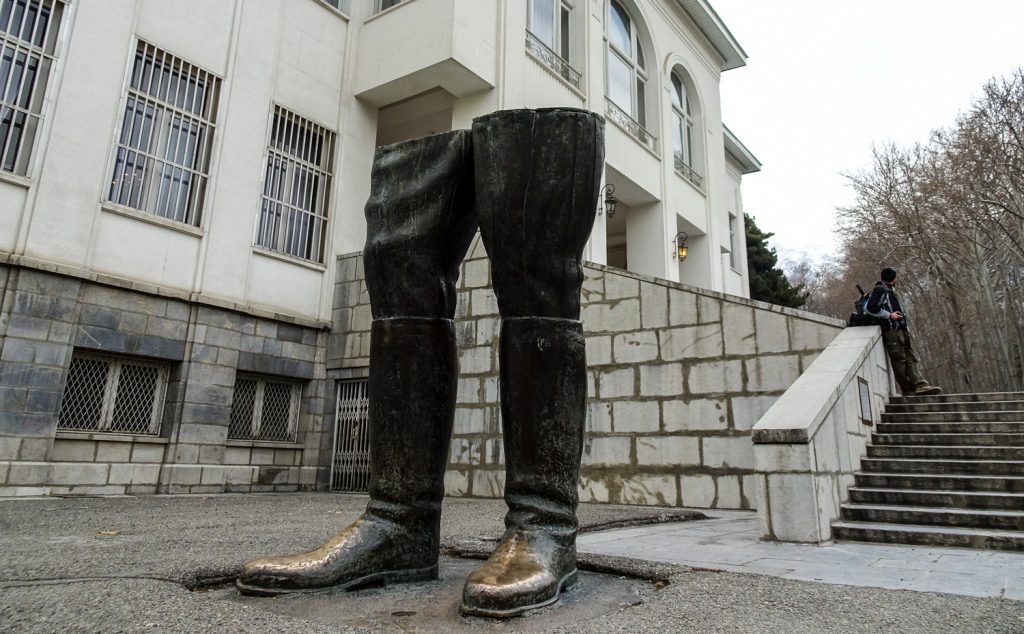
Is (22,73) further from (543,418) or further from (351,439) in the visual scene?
(543,418)

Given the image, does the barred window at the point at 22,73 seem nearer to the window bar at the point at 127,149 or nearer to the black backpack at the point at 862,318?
the window bar at the point at 127,149

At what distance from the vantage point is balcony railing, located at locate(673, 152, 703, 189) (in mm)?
15812

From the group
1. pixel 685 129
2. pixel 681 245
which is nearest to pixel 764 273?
pixel 685 129

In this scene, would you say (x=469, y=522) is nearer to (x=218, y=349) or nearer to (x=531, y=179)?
(x=531, y=179)

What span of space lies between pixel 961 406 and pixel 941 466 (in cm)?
295

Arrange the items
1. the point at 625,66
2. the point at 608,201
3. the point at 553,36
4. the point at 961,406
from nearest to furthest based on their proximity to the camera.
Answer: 1. the point at 961,406
2. the point at 553,36
3. the point at 608,201
4. the point at 625,66

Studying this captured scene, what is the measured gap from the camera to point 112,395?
7.25 m

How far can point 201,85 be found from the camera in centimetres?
846

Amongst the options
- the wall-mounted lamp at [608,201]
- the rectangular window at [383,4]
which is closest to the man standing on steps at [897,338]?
the wall-mounted lamp at [608,201]

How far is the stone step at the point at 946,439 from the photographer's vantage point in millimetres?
5609

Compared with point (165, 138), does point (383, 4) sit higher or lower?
higher

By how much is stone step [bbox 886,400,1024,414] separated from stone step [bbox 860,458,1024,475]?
2.38 metres

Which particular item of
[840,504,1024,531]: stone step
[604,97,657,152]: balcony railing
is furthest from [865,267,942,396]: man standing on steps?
[604,97,657,152]: balcony railing

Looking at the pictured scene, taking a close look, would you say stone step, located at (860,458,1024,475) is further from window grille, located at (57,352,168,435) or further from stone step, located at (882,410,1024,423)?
window grille, located at (57,352,168,435)
